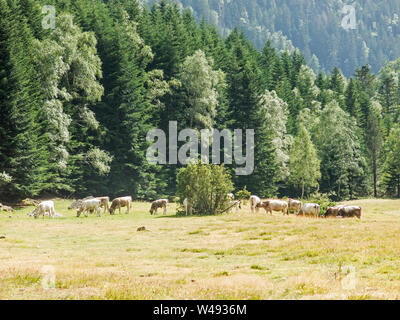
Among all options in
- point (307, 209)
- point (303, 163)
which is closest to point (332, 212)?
point (307, 209)

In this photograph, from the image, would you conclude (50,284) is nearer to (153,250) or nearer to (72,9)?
(153,250)

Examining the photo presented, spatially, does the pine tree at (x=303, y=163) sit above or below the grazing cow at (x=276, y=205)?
above

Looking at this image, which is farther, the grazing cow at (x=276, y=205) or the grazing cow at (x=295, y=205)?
the grazing cow at (x=295, y=205)

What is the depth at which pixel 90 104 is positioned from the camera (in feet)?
191

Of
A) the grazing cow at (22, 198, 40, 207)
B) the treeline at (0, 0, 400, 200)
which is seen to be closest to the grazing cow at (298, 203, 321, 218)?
the treeline at (0, 0, 400, 200)

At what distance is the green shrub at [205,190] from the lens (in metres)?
36.5

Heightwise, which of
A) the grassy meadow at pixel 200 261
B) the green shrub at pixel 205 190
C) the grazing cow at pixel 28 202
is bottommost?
the grassy meadow at pixel 200 261

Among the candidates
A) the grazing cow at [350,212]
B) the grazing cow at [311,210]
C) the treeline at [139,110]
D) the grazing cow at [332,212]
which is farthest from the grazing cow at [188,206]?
the treeline at [139,110]

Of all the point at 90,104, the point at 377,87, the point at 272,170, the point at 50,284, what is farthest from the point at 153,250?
the point at 377,87

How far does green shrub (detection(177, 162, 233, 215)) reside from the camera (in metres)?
36.5

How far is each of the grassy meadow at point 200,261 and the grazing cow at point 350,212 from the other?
8298mm

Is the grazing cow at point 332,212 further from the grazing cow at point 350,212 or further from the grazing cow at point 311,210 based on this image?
the grazing cow at point 311,210

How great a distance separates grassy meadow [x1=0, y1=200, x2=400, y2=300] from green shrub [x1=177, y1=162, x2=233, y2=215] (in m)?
8.55

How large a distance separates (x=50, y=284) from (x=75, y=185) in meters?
42.4
